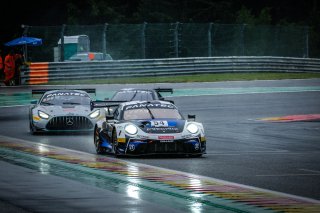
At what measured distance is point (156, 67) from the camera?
46.0 meters

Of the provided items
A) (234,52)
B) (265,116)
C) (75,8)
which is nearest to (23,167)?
(265,116)

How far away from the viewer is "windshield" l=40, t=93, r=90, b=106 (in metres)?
23.5

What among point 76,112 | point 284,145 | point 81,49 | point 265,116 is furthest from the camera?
point 81,49

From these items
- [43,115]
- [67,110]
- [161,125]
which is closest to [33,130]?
[43,115]

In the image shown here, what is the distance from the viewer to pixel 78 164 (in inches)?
626

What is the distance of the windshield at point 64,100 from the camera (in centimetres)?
2350

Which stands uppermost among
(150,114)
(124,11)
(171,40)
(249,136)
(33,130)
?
(124,11)

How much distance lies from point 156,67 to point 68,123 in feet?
Answer: 77.2

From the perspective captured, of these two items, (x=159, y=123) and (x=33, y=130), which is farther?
(x=33, y=130)

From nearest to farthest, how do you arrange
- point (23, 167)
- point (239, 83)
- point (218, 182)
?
point (218, 182), point (23, 167), point (239, 83)

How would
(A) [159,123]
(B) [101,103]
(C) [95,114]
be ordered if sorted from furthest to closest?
(C) [95,114]
(B) [101,103]
(A) [159,123]

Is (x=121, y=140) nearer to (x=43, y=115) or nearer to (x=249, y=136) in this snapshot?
(x=249, y=136)

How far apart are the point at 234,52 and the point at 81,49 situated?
8.52 meters

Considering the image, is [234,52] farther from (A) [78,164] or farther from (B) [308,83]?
(A) [78,164]
